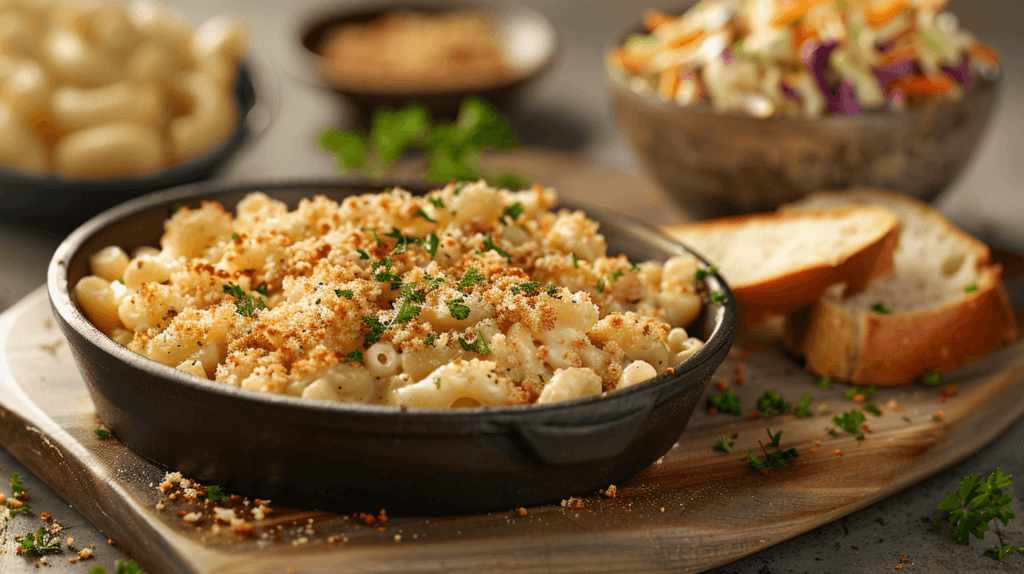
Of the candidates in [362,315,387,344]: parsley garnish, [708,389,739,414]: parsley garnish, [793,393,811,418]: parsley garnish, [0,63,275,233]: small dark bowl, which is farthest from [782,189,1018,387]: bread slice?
[0,63,275,233]: small dark bowl

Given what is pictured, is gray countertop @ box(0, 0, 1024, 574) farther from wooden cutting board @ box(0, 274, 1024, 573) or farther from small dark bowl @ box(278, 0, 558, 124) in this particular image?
small dark bowl @ box(278, 0, 558, 124)

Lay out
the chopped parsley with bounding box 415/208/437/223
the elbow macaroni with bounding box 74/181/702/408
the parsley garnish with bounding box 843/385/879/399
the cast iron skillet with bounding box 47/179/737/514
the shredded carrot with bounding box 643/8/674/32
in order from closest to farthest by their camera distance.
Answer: the cast iron skillet with bounding box 47/179/737/514, the elbow macaroni with bounding box 74/181/702/408, the chopped parsley with bounding box 415/208/437/223, the parsley garnish with bounding box 843/385/879/399, the shredded carrot with bounding box 643/8/674/32

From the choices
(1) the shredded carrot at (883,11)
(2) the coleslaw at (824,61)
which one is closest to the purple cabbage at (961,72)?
(2) the coleslaw at (824,61)

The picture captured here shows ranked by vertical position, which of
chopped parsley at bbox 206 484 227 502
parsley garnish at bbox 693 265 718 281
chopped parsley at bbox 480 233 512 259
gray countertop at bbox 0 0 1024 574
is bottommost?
gray countertop at bbox 0 0 1024 574

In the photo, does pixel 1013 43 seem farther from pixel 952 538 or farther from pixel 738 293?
pixel 952 538

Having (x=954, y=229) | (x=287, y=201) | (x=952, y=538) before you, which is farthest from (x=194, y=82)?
(x=952, y=538)

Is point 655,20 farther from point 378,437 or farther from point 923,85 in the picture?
point 378,437

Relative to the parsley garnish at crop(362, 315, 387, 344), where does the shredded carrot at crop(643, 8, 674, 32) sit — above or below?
above

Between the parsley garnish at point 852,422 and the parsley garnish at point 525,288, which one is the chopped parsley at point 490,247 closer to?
the parsley garnish at point 525,288
